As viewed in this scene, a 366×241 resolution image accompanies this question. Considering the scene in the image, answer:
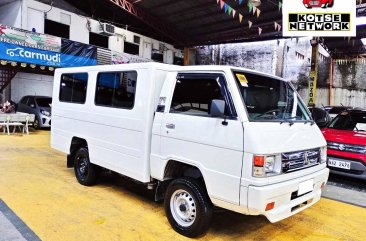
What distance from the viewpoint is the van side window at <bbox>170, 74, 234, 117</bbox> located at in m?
3.33

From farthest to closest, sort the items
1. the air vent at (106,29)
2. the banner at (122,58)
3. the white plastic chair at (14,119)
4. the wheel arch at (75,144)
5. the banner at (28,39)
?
the air vent at (106,29) < the banner at (122,58) < the banner at (28,39) < the white plastic chair at (14,119) < the wheel arch at (75,144)

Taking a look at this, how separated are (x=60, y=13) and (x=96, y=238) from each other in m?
14.6

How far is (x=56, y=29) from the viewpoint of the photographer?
50.1ft

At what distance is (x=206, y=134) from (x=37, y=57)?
1197 cm

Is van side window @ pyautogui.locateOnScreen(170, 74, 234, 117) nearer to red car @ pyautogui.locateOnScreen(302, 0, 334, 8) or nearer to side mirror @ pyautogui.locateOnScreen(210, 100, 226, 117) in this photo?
side mirror @ pyautogui.locateOnScreen(210, 100, 226, 117)

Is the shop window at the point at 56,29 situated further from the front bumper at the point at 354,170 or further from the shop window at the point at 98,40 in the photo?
the front bumper at the point at 354,170

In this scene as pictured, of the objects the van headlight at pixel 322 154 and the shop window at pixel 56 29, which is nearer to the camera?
the van headlight at pixel 322 154

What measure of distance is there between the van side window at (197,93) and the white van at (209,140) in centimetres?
1

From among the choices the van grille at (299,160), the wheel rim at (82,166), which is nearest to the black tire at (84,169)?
the wheel rim at (82,166)

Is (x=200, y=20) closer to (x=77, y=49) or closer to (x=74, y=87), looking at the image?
(x=77, y=49)

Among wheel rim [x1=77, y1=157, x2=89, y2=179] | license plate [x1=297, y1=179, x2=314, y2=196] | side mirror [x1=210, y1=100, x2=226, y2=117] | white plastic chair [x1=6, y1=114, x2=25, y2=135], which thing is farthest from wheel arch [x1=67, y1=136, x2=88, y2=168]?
white plastic chair [x1=6, y1=114, x2=25, y2=135]

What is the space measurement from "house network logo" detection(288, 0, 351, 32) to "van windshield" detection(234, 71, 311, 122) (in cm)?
510

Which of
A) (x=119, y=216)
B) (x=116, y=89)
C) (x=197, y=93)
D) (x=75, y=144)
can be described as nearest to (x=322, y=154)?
(x=197, y=93)

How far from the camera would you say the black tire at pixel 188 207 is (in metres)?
3.26
